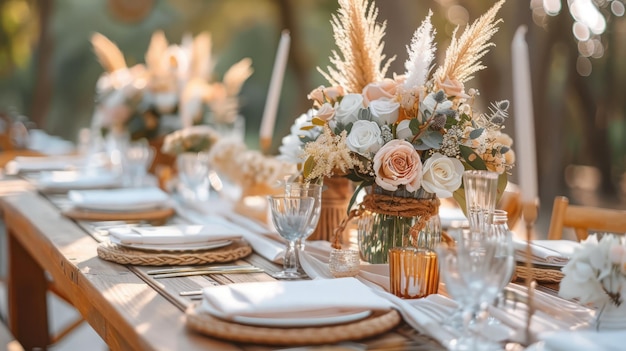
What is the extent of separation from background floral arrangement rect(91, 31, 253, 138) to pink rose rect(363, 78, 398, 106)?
1.60 metres

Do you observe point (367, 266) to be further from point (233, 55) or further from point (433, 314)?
point (233, 55)

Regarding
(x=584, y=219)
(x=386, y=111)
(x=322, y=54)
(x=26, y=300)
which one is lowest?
(x=26, y=300)

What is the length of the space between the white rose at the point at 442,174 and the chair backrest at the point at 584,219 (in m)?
0.73

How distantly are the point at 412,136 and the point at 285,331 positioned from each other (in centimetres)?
54

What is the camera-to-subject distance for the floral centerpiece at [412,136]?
154 centimetres

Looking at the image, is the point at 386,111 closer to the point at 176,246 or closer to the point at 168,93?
the point at 176,246

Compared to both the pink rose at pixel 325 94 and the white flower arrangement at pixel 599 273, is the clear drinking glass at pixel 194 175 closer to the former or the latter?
the pink rose at pixel 325 94

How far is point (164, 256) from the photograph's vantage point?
1760mm

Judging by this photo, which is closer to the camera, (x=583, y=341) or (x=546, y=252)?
(x=583, y=341)

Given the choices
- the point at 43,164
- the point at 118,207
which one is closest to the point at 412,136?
the point at 118,207

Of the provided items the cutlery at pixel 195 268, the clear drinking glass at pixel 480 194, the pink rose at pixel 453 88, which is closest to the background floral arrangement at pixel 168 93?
the cutlery at pixel 195 268

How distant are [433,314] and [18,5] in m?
10.9

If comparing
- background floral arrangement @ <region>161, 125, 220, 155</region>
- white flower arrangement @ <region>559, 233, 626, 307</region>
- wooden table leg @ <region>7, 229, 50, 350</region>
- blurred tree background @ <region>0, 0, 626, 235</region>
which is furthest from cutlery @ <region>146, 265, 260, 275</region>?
blurred tree background @ <region>0, 0, 626, 235</region>

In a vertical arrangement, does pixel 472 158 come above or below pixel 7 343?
above
